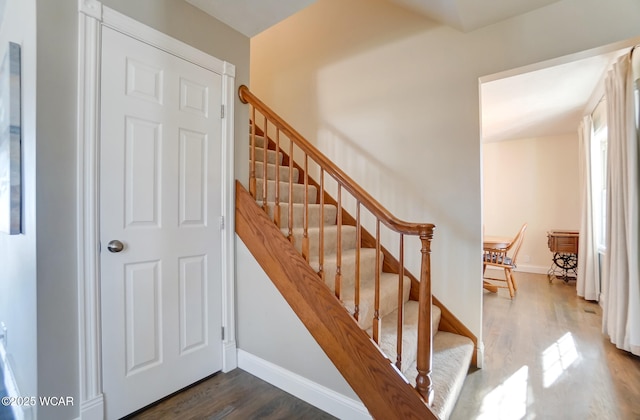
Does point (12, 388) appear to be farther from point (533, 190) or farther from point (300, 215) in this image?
point (533, 190)

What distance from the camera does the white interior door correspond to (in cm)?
139

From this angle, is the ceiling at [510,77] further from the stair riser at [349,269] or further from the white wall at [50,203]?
the stair riser at [349,269]

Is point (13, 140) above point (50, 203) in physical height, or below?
above

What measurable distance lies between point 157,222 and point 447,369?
6.34ft

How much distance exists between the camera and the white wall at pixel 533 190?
186 inches

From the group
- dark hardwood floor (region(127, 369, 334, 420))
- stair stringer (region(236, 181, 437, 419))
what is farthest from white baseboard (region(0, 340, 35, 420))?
stair stringer (region(236, 181, 437, 419))

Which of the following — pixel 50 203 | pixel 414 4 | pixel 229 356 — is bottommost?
pixel 229 356

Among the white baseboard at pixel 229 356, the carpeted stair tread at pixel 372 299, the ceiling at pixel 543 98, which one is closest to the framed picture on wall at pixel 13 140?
the white baseboard at pixel 229 356

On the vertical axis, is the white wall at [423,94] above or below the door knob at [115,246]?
above

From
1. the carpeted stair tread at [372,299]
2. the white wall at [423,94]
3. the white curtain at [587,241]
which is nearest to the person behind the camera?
the carpeted stair tread at [372,299]

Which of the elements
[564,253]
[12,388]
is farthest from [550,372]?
[564,253]

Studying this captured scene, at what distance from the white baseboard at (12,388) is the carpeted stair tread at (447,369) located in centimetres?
186

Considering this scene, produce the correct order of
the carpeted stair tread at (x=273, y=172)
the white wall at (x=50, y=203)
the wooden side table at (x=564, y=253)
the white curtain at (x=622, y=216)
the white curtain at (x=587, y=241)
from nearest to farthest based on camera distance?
1. the white wall at (x=50, y=203)
2. the white curtain at (x=622, y=216)
3. the carpeted stair tread at (x=273, y=172)
4. the white curtain at (x=587, y=241)
5. the wooden side table at (x=564, y=253)

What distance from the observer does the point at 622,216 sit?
2.20 m
